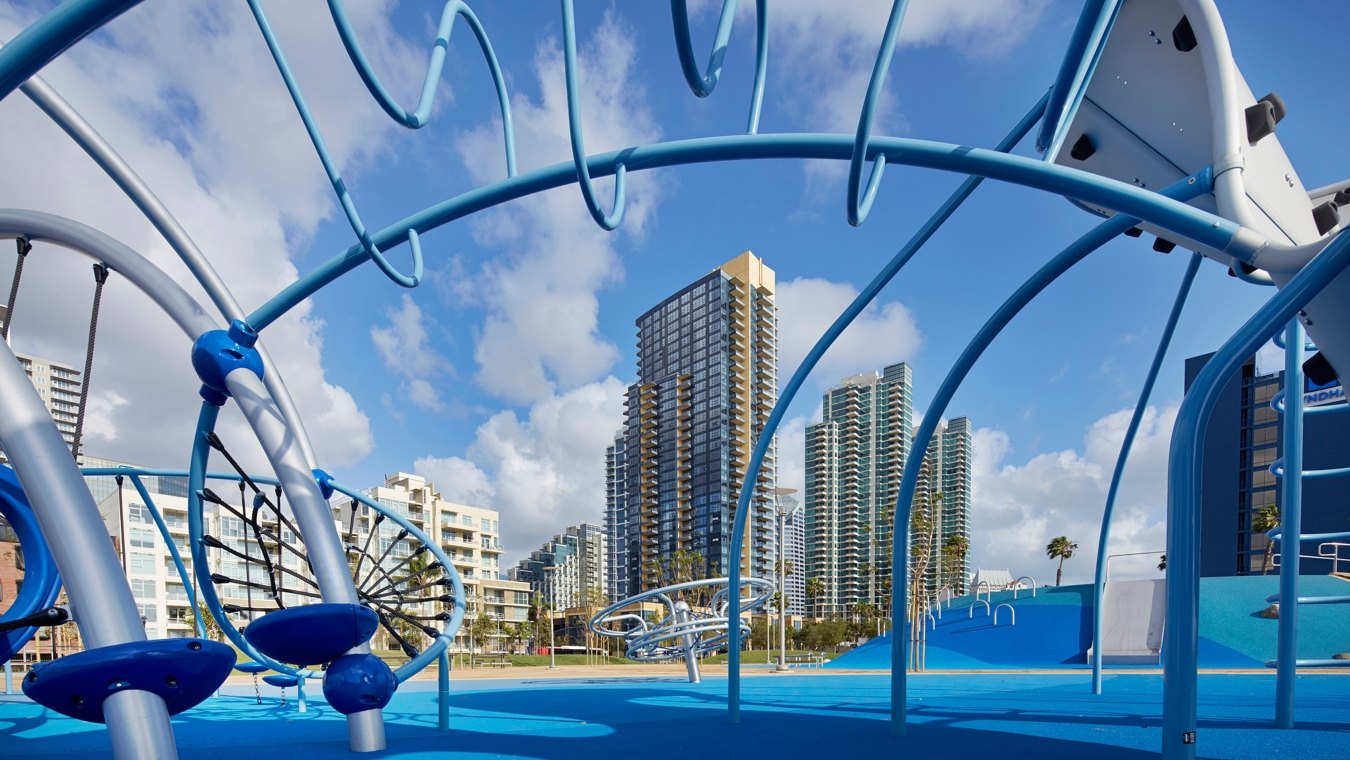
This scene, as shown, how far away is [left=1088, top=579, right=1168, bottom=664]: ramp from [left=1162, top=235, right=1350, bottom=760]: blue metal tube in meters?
28.8

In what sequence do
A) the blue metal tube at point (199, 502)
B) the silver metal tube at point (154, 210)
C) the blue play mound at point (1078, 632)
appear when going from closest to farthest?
the silver metal tube at point (154, 210) → the blue metal tube at point (199, 502) → the blue play mound at point (1078, 632)

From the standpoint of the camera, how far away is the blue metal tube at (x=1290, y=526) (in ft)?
22.7

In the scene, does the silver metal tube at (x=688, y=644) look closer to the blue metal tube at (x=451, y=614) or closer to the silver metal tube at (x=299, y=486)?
the blue metal tube at (x=451, y=614)

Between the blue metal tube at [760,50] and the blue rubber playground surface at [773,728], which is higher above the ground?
the blue metal tube at [760,50]

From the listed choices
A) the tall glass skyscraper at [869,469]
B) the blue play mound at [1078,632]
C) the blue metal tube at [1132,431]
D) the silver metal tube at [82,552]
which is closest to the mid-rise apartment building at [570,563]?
the tall glass skyscraper at [869,469]

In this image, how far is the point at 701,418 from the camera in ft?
304

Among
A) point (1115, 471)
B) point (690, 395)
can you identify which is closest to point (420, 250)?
point (1115, 471)

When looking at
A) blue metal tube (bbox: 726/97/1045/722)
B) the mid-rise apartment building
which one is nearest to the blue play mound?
blue metal tube (bbox: 726/97/1045/722)

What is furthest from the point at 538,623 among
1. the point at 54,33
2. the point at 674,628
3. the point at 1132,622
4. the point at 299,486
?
the point at 54,33

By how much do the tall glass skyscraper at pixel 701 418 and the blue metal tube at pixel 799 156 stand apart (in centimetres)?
7181

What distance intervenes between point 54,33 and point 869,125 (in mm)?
3250

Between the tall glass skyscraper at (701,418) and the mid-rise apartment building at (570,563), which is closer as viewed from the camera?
the tall glass skyscraper at (701,418)

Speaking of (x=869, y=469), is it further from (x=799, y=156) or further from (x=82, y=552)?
(x=82, y=552)

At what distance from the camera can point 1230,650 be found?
2647 cm
